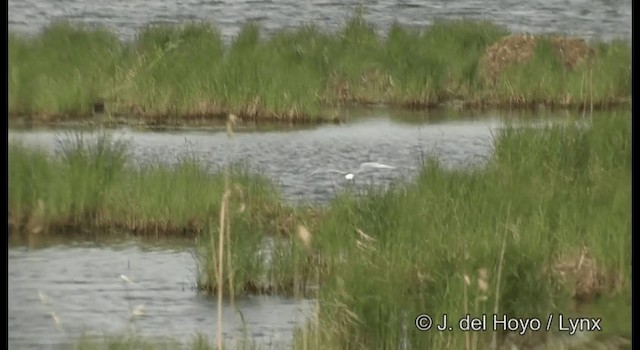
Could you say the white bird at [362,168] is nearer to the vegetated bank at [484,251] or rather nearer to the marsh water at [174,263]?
the marsh water at [174,263]

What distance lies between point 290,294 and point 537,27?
10865 millimetres

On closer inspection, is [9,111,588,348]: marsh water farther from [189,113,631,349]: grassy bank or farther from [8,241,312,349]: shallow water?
[189,113,631,349]: grassy bank

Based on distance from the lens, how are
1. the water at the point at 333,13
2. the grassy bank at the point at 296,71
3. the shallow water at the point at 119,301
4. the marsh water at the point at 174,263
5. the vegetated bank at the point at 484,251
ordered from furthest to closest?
the water at the point at 333,13
the grassy bank at the point at 296,71
the marsh water at the point at 174,263
the shallow water at the point at 119,301
the vegetated bank at the point at 484,251

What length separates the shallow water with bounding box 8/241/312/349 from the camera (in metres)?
6.71

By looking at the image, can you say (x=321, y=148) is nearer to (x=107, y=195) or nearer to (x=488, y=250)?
(x=107, y=195)

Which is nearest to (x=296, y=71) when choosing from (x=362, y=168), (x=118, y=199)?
(x=362, y=168)

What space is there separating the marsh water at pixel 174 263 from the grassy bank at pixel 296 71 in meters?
0.60

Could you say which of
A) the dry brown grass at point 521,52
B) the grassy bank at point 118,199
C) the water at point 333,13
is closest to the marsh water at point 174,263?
the grassy bank at point 118,199

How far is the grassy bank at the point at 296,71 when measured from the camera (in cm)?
1277

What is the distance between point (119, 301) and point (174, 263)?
0.67 meters

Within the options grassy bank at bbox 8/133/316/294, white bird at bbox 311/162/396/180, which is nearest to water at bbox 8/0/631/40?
white bird at bbox 311/162/396/180

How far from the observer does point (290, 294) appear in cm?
741

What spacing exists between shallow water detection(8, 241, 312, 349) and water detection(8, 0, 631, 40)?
7809 mm

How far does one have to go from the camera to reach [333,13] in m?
18.0
